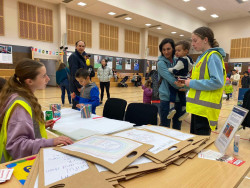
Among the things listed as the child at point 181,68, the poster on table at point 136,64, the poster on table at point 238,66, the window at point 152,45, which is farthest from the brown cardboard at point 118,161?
the poster on table at point 238,66

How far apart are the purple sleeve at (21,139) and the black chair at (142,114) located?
1190 millimetres

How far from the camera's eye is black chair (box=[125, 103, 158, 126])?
6.77 ft

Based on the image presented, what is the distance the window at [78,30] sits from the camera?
36.2ft

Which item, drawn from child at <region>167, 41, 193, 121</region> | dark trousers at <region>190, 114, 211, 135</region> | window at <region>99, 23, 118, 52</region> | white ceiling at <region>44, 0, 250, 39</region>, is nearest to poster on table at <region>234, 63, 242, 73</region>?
white ceiling at <region>44, 0, 250, 39</region>

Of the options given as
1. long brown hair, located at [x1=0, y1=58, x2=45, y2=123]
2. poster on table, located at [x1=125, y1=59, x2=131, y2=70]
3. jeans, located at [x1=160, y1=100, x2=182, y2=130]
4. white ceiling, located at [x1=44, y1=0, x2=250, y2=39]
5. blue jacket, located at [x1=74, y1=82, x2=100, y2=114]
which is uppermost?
white ceiling, located at [x1=44, y1=0, x2=250, y2=39]

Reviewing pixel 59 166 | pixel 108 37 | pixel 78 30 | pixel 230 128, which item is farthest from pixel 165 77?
pixel 108 37

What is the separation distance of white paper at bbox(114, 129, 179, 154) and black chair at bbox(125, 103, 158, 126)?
750mm

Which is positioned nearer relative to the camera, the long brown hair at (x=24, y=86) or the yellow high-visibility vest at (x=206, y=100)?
the long brown hair at (x=24, y=86)

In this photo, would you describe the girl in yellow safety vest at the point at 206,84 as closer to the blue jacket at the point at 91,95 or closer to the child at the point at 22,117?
the child at the point at 22,117

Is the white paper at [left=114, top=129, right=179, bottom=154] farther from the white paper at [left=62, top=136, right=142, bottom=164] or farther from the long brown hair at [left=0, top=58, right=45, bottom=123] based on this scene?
the long brown hair at [left=0, top=58, right=45, bottom=123]

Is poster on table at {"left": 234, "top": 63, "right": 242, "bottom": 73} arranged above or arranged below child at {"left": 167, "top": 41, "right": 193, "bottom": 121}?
above

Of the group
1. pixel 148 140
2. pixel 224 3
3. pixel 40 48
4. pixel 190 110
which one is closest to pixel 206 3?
pixel 224 3

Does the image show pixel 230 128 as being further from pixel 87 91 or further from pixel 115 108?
pixel 87 91

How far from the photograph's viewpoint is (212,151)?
3.71 feet
